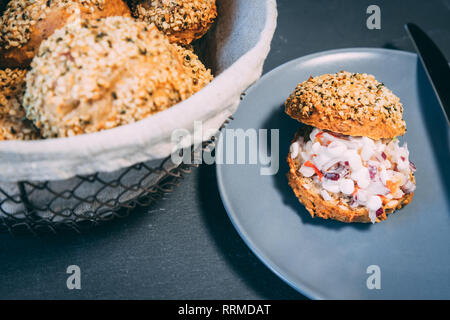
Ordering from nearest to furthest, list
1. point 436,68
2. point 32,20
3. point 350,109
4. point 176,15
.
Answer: point 32,20 → point 176,15 → point 350,109 → point 436,68

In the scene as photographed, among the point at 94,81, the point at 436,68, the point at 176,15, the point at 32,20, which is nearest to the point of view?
the point at 94,81

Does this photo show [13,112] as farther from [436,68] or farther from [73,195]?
[436,68]

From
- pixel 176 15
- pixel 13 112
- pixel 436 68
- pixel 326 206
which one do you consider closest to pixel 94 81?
pixel 13 112

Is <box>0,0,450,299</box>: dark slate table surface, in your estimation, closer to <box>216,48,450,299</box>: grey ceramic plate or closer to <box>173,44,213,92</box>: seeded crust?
<box>216,48,450,299</box>: grey ceramic plate

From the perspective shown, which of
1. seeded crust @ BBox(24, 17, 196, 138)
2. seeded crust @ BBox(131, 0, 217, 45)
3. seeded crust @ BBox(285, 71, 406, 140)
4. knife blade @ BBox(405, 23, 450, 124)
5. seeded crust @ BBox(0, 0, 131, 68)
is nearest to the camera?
seeded crust @ BBox(24, 17, 196, 138)

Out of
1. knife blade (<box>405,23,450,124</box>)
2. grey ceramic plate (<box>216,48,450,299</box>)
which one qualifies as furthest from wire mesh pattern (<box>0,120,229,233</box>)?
knife blade (<box>405,23,450,124</box>)

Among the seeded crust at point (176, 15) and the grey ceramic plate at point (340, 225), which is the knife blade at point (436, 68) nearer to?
the grey ceramic plate at point (340, 225)

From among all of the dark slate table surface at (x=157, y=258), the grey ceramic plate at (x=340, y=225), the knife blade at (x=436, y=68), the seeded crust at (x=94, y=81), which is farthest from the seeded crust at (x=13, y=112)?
the knife blade at (x=436, y=68)
